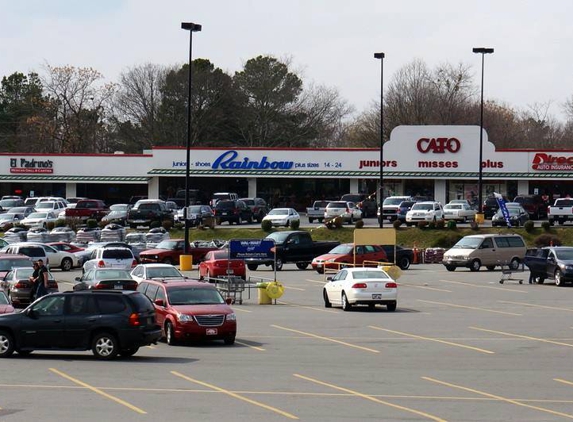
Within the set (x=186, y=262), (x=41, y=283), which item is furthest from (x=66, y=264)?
(x=41, y=283)

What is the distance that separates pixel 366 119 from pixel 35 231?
67.5 metres

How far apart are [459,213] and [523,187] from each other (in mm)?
16509

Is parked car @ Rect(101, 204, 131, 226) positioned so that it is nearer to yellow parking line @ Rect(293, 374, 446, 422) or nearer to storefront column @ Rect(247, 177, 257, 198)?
storefront column @ Rect(247, 177, 257, 198)

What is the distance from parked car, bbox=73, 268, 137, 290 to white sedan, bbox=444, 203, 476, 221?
1480 inches

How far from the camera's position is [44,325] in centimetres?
2205

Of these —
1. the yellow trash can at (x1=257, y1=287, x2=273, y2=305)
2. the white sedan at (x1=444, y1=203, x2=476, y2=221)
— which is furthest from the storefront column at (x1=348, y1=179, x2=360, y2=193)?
the yellow trash can at (x1=257, y1=287, x2=273, y2=305)

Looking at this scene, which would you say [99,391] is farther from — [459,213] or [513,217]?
[459,213]

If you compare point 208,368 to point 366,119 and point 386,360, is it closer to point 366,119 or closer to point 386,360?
point 386,360

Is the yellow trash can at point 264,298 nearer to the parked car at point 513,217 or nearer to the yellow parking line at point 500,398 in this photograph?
the yellow parking line at point 500,398

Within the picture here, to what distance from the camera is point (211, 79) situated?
107688 millimetres

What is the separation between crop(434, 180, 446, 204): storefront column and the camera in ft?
276

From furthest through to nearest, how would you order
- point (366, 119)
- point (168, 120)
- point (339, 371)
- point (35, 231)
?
point (366, 119) → point (168, 120) → point (35, 231) → point (339, 371)

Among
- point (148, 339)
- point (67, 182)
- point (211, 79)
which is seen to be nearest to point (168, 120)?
point (211, 79)

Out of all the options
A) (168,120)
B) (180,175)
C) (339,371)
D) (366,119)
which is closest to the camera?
(339,371)
